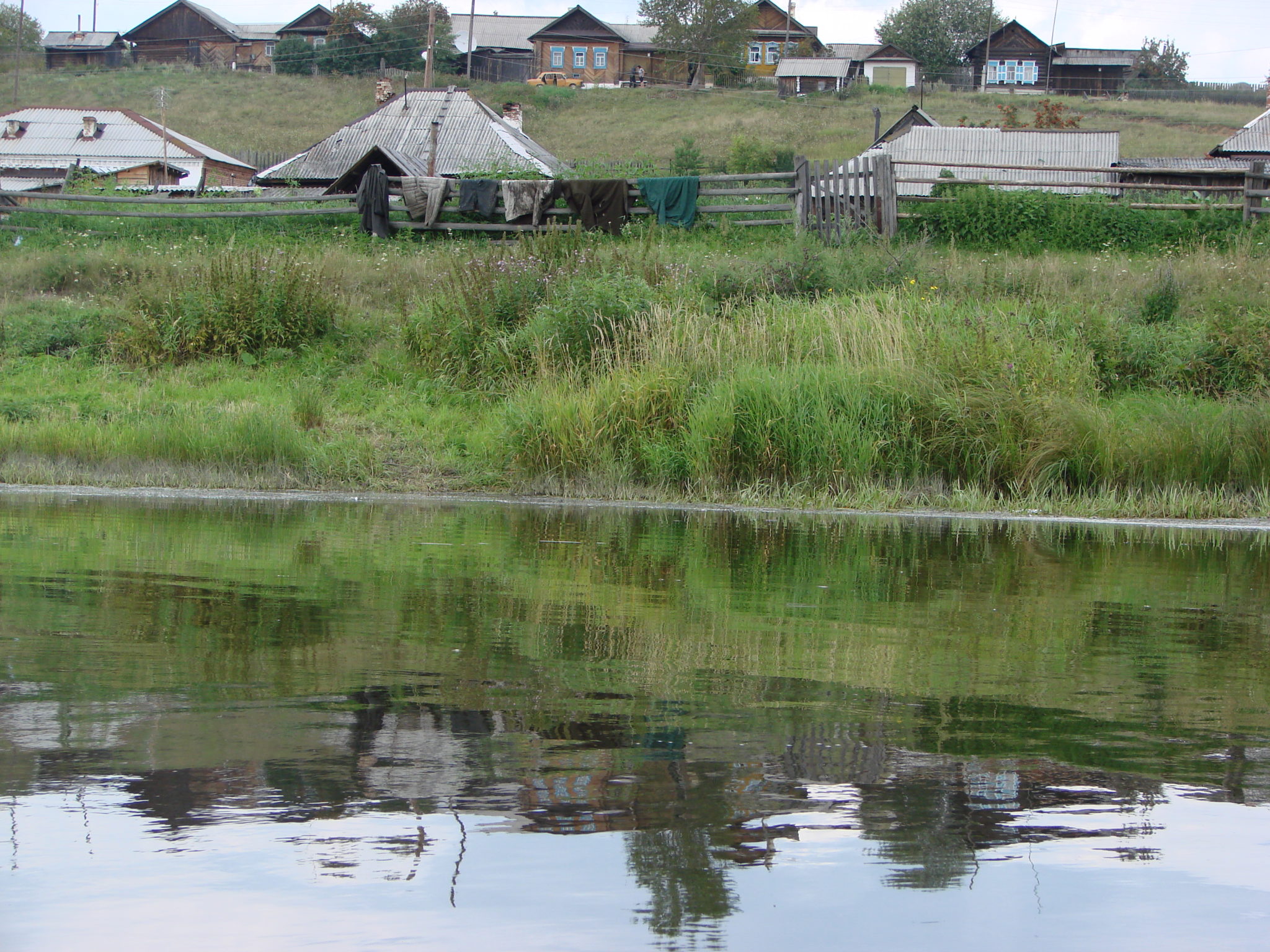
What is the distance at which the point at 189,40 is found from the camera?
94.3 m

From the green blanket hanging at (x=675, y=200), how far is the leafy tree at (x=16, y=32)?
83.6 meters

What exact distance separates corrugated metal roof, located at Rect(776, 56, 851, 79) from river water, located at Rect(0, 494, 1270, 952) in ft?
273

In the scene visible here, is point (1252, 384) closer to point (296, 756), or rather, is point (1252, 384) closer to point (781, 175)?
point (781, 175)

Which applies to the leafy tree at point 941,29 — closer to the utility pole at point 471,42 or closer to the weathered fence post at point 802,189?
the utility pole at point 471,42

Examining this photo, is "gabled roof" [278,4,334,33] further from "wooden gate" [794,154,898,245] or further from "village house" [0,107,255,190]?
"wooden gate" [794,154,898,245]

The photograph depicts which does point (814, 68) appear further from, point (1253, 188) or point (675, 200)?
point (675, 200)

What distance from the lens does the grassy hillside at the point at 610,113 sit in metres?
A: 64.6

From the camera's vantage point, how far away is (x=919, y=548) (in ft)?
29.1

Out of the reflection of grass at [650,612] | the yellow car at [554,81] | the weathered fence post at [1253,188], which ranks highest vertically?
the yellow car at [554,81]

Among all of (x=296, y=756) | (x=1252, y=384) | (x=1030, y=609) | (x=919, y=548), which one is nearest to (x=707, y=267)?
(x=1252, y=384)

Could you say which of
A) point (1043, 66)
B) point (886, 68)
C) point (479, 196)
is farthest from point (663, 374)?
point (1043, 66)

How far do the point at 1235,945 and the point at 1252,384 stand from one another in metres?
14.5

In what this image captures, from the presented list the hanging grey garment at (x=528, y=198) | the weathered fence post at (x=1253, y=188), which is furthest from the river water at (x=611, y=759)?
the weathered fence post at (x=1253, y=188)

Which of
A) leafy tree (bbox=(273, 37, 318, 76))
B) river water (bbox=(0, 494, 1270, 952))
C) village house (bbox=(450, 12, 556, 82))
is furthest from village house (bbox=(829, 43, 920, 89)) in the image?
river water (bbox=(0, 494, 1270, 952))
